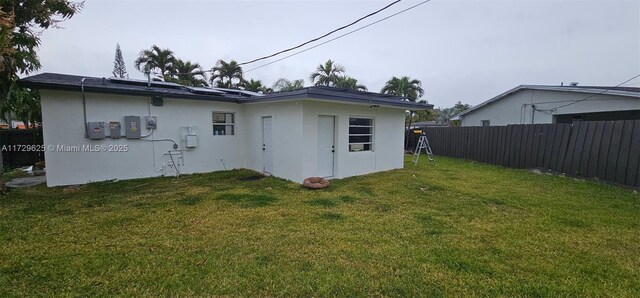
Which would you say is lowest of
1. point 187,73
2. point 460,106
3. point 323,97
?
point 323,97

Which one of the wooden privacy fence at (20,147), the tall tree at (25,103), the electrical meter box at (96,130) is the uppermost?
the tall tree at (25,103)

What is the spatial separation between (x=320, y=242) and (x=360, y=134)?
607 centimetres

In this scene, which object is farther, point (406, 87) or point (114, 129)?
point (406, 87)

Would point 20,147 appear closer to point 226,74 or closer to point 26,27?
point 26,27

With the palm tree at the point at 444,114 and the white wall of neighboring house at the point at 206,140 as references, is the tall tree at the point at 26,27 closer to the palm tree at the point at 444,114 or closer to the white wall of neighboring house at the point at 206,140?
the white wall of neighboring house at the point at 206,140

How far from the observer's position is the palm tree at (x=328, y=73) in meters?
20.5

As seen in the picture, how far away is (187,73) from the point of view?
68.2ft

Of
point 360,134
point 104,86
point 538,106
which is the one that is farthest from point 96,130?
point 538,106

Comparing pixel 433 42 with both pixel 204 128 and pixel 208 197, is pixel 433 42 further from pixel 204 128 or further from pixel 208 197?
pixel 208 197

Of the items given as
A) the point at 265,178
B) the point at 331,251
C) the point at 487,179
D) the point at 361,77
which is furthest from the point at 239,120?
the point at 361,77

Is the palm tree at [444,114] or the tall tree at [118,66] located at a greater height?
the tall tree at [118,66]

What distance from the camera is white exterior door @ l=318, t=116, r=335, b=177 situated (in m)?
8.59

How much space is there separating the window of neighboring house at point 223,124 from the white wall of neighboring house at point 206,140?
15cm

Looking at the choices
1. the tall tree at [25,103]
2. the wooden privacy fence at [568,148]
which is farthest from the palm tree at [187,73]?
the wooden privacy fence at [568,148]
